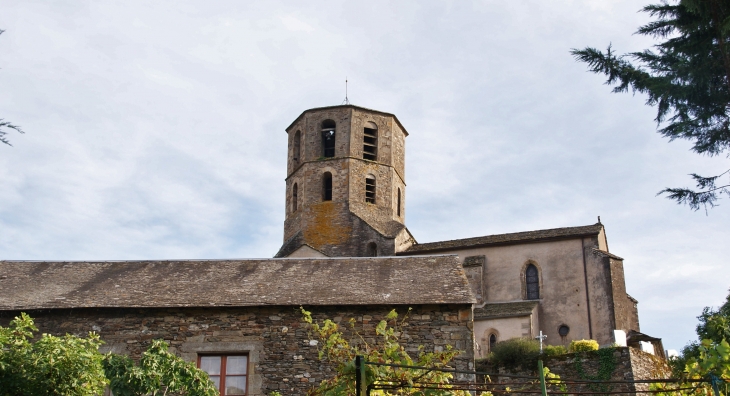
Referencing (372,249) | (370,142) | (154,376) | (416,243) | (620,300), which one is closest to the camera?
(154,376)

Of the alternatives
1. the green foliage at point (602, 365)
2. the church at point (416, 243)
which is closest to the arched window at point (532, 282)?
the church at point (416, 243)

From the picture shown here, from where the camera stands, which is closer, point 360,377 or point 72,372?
point 360,377

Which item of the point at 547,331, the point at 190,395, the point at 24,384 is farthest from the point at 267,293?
the point at 547,331

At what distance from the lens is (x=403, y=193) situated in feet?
118

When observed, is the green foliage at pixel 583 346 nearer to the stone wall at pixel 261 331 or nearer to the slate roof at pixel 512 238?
the stone wall at pixel 261 331

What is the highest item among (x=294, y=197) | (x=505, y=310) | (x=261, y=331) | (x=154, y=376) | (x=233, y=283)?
(x=294, y=197)

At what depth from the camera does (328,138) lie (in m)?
35.3

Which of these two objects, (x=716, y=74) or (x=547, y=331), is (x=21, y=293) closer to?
(x=716, y=74)

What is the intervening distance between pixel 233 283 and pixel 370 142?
772 inches

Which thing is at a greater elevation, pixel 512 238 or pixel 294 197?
pixel 294 197

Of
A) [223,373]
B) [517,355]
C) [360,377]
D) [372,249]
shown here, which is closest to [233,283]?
[223,373]

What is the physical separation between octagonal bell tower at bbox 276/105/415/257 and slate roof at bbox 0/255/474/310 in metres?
14.5

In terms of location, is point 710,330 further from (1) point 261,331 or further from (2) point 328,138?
(2) point 328,138

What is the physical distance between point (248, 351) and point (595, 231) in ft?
57.1
